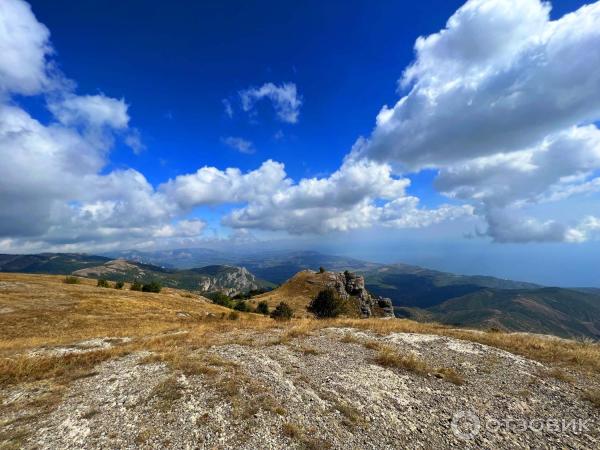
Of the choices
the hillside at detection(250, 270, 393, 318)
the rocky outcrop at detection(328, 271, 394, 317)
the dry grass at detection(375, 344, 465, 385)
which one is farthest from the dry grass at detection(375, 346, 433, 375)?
the rocky outcrop at detection(328, 271, 394, 317)

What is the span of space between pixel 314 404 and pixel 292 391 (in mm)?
1413

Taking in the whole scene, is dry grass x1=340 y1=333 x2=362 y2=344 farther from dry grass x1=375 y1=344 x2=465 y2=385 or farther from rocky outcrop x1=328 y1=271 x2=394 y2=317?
rocky outcrop x1=328 y1=271 x2=394 y2=317

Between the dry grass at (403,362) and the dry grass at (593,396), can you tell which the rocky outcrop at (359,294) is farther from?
the dry grass at (593,396)

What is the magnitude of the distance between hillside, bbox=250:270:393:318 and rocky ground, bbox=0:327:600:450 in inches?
2705

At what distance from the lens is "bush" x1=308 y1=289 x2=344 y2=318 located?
2576 inches

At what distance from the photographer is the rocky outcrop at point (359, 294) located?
328ft

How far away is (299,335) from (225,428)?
1367 cm

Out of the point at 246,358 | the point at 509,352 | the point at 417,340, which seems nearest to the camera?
the point at 246,358

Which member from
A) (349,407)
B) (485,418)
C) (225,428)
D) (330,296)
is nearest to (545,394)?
(485,418)

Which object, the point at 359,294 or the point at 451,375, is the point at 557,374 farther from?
the point at 359,294

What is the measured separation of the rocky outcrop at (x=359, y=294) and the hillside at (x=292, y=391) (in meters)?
78.5

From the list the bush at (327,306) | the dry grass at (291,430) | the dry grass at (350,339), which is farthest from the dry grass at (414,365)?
the bush at (327,306)

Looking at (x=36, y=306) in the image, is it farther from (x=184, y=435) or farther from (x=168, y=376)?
(x=184, y=435)

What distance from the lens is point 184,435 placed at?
976 centimetres
